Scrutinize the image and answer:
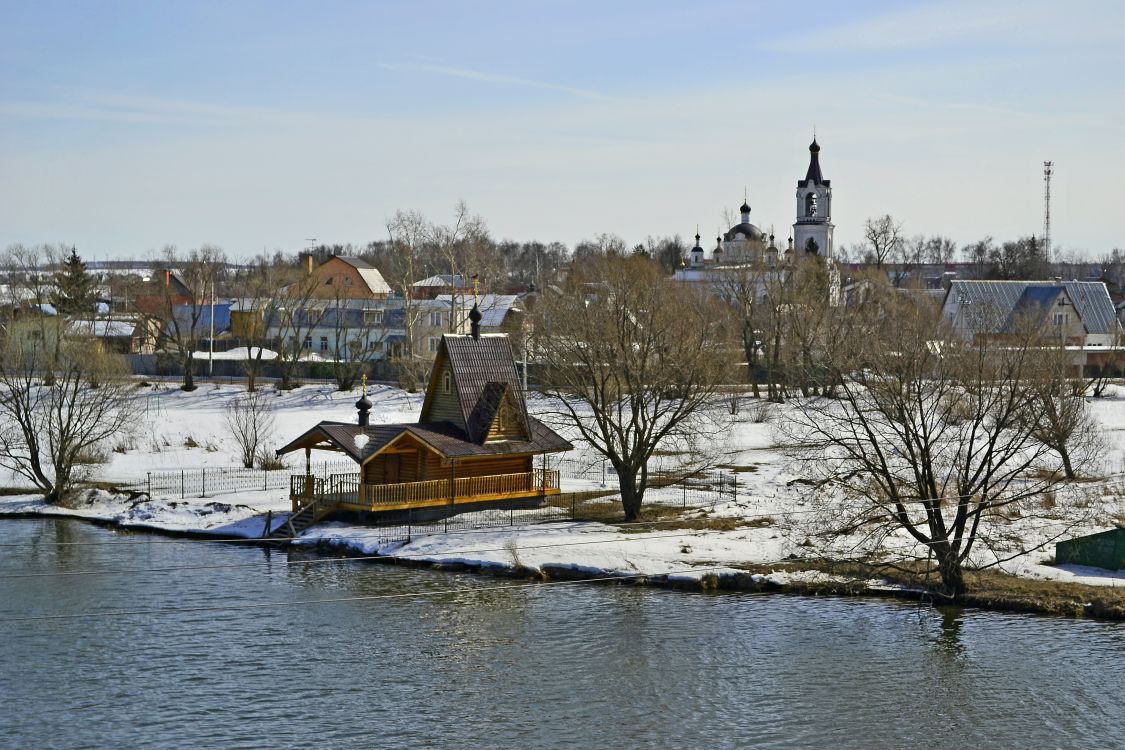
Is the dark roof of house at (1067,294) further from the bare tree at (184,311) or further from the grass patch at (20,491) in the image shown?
the grass patch at (20,491)

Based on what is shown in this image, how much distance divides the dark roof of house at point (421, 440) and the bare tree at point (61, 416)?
10.3 meters

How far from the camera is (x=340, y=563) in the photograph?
37.7 metres

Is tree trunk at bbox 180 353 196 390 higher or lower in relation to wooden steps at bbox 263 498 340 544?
higher

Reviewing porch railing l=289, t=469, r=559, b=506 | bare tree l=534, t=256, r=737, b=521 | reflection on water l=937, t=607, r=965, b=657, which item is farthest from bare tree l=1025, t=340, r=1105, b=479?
porch railing l=289, t=469, r=559, b=506

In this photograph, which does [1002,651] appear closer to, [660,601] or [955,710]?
[955,710]

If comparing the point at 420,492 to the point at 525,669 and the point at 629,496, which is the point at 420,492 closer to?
the point at 629,496

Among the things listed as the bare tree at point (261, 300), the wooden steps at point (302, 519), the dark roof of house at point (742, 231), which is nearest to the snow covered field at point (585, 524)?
the wooden steps at point (302, 519)

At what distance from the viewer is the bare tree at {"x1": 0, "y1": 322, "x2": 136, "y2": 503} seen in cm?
4847

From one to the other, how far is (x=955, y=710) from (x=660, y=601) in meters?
9.85

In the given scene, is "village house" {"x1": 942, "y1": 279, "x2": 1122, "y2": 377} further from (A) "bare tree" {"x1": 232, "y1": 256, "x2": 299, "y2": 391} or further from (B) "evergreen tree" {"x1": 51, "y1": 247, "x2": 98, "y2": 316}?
(B) "evergreen tree" {"x1": 51, "y1": 247, "x2": 98, "y2": 316}

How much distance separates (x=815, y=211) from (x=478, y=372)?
94694 mm

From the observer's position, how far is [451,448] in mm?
42531

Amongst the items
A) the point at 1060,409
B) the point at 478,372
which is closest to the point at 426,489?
the point at 478,372

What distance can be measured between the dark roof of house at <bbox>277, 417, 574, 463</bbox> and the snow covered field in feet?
8.51
